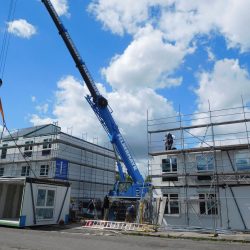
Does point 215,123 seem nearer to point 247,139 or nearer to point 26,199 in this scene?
point 247,139

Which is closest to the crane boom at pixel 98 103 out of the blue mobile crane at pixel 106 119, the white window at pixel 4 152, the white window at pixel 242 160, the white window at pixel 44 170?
the blue mobile crane at pixel 106 119

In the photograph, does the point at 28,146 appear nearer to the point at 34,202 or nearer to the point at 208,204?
the point at 34,202

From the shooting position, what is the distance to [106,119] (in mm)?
24797

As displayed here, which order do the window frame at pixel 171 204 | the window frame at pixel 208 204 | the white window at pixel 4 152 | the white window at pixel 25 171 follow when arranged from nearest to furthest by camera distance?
the window frame at pixel 208 204
the window frame at pixel 171 204
the white window at pixel 25 171
the white window at pixel 4 152

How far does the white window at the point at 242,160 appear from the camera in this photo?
21.2 meters

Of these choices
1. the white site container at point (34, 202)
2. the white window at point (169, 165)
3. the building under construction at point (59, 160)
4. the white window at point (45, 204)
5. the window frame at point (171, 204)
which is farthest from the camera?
the building under construction at point (59, 160)

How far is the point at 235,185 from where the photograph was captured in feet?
68.1

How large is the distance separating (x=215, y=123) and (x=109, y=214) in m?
10.5

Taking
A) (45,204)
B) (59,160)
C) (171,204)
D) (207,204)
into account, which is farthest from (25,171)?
(207,204)

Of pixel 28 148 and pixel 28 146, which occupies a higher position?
pixel 28 146

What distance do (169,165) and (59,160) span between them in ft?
45.9

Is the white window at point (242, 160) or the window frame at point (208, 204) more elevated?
the white window at point (242, 160)

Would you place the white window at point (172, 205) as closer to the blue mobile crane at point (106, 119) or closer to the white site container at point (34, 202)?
the blue mobile crane at point (106, 119)

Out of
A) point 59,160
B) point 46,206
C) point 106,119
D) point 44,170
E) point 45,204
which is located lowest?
point 46,206
